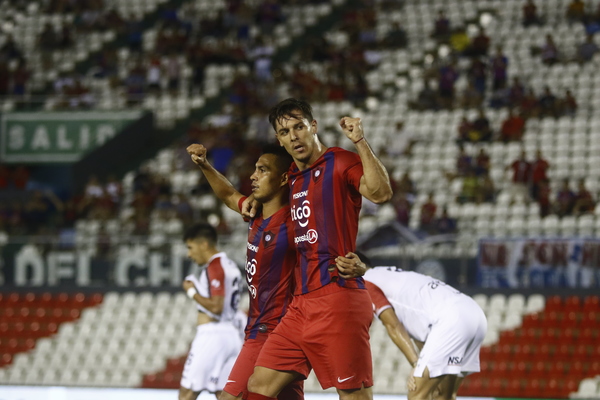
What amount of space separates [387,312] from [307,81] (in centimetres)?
1448

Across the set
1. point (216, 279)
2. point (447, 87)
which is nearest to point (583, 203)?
point (447, 87)

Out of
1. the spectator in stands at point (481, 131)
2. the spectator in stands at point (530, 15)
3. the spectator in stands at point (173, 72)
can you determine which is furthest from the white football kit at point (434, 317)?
the spectator in stands at point (173, 72)

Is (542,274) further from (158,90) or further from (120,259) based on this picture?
(158,90)

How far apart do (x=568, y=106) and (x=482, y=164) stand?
96.2 inches

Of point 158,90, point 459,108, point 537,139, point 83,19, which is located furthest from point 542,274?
point 83,19

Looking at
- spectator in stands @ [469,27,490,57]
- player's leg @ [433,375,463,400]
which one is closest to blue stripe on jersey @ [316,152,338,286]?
player's leg @ [433,375,463,400]

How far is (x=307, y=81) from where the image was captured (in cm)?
2078

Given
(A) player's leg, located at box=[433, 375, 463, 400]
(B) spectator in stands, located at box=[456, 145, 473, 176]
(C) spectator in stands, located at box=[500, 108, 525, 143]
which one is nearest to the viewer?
(A) player's leg, located at box=[433, 375, 463, 400]

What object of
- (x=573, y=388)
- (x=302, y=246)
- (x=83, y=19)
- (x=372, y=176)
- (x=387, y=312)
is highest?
(x=83, y=19)

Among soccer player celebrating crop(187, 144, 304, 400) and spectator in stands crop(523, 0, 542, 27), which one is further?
spectator in stands crop(523, 0, 542, 27)

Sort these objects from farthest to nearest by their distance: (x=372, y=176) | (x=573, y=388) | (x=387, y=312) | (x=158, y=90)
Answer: (x=158, y=90)
(x=573, y=388)
(x=387, y=312)
(x=372, y=176)

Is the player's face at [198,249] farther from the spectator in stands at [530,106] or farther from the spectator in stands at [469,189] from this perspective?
the spectator in stands at [530,106]

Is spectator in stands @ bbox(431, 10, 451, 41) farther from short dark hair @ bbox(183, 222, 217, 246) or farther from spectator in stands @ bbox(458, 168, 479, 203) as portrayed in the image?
short dark hair @ bbox(183, 222, 217, 246)

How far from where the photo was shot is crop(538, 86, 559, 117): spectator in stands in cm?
1808
